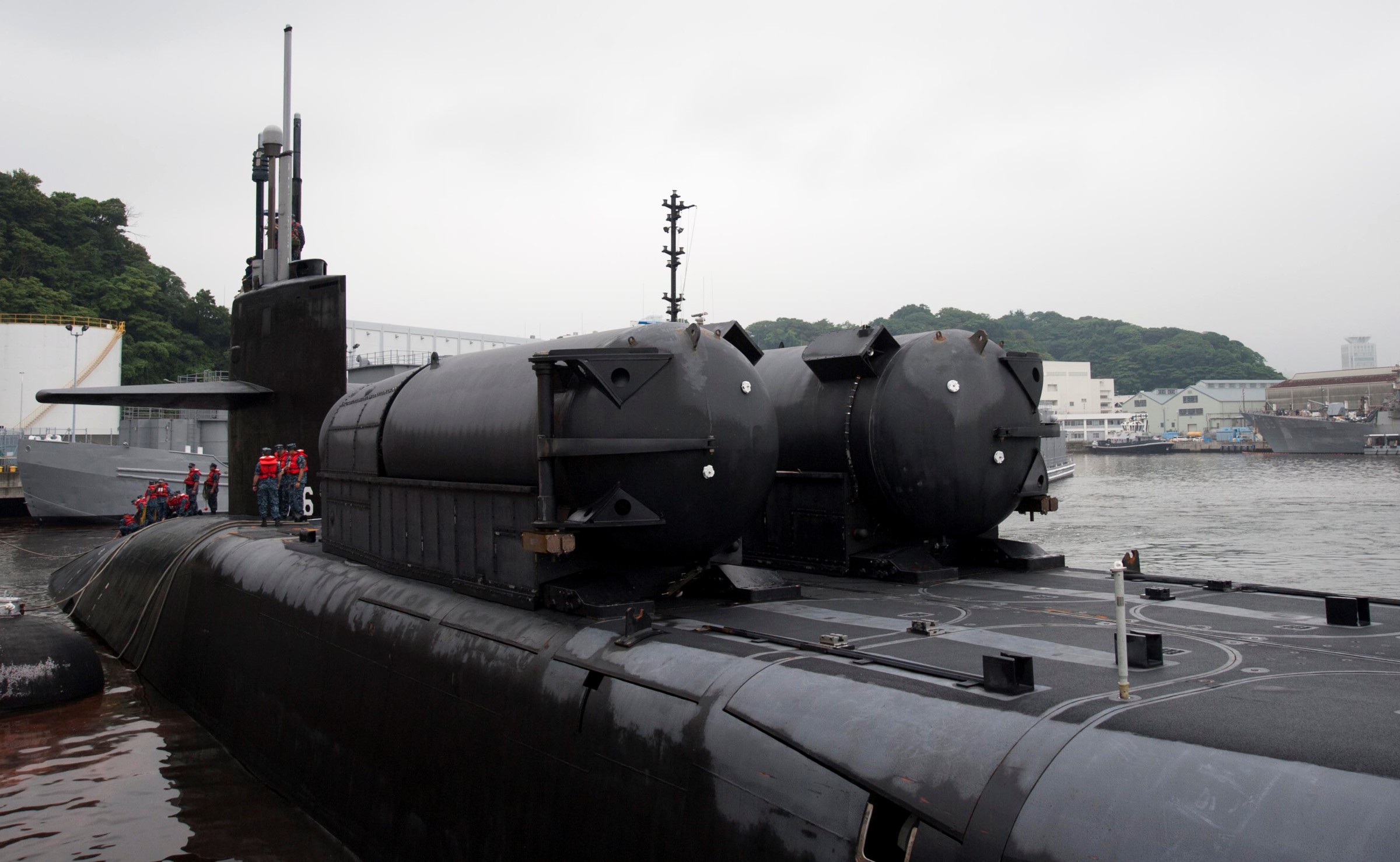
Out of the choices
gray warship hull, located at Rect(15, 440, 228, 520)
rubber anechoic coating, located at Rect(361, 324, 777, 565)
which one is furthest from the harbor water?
rubber anechoic coating, located at Rect(361, 324, 777, 565)

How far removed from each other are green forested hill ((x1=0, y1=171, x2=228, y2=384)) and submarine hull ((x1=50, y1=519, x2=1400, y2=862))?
7593 centimetres

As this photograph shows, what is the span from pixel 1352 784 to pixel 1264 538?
32.5 metres

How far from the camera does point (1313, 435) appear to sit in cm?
7894

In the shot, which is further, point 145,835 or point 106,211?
point 106,211

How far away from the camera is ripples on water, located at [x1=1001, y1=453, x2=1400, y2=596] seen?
25344 millimetres

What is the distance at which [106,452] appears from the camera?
43562 mm

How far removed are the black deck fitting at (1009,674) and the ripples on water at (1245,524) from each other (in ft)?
37.7

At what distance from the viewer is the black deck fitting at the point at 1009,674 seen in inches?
196

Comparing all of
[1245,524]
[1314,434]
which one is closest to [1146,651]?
[1245,524]

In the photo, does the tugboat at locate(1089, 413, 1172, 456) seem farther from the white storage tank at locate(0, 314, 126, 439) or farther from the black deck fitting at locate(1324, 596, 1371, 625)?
the black deck fitting at locate(1324, 596, 1371, 625)

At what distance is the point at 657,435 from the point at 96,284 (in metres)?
85.2

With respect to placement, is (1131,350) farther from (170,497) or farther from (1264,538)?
(170,497)

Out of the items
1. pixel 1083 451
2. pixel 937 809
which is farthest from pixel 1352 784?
pixel 1083 451

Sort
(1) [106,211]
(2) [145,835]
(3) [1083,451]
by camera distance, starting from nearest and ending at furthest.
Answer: (2) [145,835] → (1) [106,211] → (3) [1083,451]
